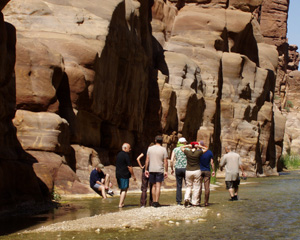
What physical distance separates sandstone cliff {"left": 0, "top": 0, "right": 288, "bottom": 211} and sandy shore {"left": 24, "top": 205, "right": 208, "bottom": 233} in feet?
14.5

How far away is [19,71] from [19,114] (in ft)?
5.43

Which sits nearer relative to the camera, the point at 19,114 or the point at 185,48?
the point at 19,114

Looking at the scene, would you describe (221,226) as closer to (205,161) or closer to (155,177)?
(155,177)

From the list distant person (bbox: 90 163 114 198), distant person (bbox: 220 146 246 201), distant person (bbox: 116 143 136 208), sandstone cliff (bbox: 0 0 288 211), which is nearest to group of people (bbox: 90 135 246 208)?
distant person (bbox: 116 143 136 208)

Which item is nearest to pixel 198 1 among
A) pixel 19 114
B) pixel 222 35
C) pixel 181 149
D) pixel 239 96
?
pixel 222 35

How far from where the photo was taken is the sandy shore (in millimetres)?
11836

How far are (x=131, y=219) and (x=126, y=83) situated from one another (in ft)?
64.3

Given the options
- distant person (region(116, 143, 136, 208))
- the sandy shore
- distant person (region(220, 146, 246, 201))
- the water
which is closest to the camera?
the water

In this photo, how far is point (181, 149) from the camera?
53.2 ft

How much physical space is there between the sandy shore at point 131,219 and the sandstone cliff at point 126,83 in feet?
14.5

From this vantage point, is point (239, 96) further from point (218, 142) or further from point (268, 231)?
point (268, 231)

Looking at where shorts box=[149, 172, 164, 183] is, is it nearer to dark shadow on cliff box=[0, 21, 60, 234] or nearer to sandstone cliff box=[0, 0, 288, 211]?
dark shadow on cliff box=[0, 21, 60, 234]

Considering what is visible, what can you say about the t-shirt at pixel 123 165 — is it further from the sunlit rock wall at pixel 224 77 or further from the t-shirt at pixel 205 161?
the sunlit rock wall at pixel 224 77

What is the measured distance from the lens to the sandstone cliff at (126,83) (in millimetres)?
21375
